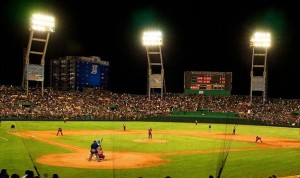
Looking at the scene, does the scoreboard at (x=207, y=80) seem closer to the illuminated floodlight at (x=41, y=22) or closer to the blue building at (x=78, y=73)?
the illuminated floodlight at (x=41, y=22)

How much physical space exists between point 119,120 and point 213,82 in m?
22.5

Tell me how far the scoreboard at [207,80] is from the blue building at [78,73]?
85107 millimetres

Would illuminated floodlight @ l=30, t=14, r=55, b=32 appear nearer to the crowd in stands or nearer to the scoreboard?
the crowd in stands

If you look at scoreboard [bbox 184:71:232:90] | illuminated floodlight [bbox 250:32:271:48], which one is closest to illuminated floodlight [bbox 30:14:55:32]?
scoreboard [bbox 184:71:232:90]

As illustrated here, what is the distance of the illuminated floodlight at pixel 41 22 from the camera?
67812 mm

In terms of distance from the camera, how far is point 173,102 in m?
81.3

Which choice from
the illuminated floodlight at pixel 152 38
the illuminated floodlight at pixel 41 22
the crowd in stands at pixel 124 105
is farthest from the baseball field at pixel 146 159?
the illuminated floodlight at pixel 152 38

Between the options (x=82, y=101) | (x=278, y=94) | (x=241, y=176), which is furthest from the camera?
(x=278, y=94)

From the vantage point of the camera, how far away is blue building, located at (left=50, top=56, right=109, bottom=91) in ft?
538

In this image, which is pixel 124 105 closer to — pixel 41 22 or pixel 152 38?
pixel 152 38

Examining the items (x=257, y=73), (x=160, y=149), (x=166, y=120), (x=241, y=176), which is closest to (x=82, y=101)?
(x=166, y=120)

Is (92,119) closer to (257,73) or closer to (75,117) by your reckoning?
(75,117)

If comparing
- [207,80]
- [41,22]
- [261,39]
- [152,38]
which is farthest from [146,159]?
[261,39]

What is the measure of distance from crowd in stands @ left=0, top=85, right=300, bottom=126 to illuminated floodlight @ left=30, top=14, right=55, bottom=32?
12352mm
